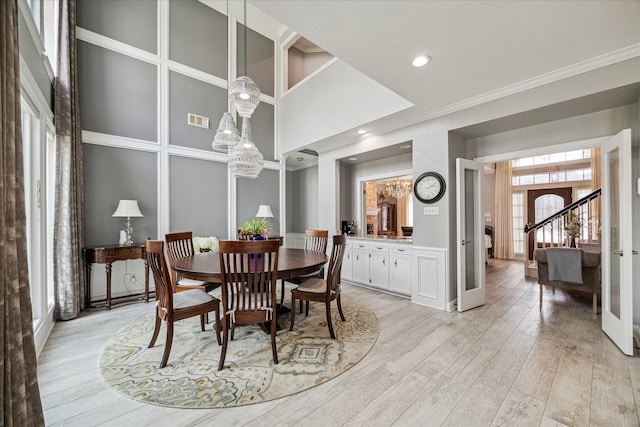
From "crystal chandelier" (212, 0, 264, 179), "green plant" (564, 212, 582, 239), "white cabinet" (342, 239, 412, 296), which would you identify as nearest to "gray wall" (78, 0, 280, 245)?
"crystal chandelier" (212, 0, 264, 179)

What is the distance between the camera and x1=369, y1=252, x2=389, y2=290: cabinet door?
14.4 ft

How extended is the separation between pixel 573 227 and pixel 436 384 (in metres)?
5.04

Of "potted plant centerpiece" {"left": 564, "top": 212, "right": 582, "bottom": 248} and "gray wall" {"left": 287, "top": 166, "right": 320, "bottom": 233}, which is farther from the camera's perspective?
"gray wall" {"left": 287, "top": 166, "right": 320, "bottom": 233}

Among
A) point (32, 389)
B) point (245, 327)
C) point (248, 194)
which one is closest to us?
point (32, 389)

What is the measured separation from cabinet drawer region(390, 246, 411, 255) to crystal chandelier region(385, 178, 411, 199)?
3246 millimetres

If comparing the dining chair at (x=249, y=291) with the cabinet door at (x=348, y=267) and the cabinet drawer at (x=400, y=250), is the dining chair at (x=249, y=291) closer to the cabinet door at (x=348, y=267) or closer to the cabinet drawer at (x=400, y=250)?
the cabinet drawer at (x=400, y=250)

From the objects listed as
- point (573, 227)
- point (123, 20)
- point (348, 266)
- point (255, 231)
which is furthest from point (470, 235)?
point (123, 20)

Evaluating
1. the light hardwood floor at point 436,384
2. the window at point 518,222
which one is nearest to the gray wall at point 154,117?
the light hardwood floor at point 436,384

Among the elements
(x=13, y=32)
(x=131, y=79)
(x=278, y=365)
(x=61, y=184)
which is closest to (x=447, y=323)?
(x=278, y=365)

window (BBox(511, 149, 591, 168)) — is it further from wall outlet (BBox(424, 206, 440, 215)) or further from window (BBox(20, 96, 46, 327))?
window (BBox(20, 96, 46, 327))

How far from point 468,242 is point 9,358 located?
173 inches

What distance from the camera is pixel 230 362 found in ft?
7.44

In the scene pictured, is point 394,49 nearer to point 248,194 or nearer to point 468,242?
point 468,242

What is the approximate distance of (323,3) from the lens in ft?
5.96
